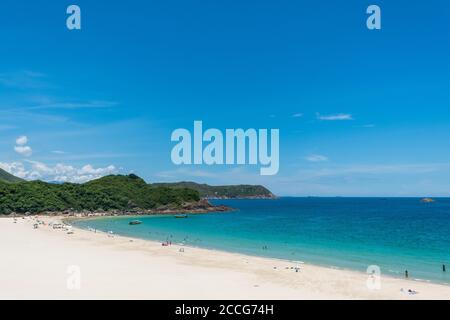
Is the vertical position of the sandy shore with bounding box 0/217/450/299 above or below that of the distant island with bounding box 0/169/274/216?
below

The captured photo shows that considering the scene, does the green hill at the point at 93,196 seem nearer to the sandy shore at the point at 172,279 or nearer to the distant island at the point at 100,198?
the distant island at the point at 100,198

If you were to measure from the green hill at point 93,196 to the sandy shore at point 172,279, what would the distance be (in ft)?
262

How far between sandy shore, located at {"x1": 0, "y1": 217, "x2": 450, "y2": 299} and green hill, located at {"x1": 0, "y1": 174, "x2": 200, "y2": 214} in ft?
262

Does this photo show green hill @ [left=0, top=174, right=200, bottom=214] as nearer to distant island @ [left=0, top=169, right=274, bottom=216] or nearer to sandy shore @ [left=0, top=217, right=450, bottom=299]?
distant island @ [left=0, top=169, right=274, bottom=216]

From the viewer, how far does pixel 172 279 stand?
25344 millimetres

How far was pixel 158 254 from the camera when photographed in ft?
127

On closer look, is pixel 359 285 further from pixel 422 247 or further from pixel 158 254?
pixel 422 247

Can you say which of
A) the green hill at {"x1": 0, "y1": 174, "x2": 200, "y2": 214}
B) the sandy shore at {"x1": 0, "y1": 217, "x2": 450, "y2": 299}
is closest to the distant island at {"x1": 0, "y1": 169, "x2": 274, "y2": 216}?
the green hill at {"x1": 0, "y1": 174, "x2": 200, "y2": 214}

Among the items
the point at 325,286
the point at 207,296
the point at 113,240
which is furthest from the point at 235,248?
the point at 207,296

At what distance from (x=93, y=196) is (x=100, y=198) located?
2.53 metres

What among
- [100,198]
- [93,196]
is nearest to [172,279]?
[100,198]

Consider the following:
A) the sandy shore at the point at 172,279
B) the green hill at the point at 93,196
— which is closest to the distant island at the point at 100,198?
the green hill at the point at 93,196

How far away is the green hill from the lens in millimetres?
109062
